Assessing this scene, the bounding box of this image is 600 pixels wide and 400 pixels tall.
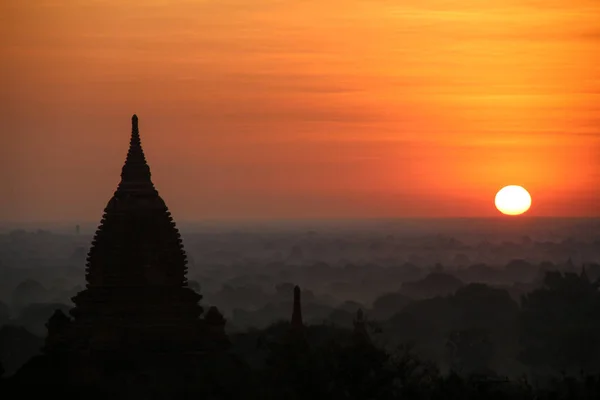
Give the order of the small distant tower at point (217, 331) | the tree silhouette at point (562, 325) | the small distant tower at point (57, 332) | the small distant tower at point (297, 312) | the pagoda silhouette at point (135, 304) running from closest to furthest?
the pagoda silhouette at point (135, 304) < the small distant tower at point (57, 332) < the small distant tower at point (217, 331) < the small distant tower at point (297, 312) < the tree silhouette at point (562, 325)

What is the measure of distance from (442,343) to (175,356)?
2859 inches

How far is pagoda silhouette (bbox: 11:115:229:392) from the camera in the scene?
5203cm

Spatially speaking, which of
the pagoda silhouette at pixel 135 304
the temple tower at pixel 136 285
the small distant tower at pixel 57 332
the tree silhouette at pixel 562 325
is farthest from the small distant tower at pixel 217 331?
the tree silhouette at pixel 562 325

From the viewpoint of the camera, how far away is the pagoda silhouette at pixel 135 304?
171 feet

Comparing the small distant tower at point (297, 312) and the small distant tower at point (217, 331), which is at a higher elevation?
the small distant tower at point (297, 312)

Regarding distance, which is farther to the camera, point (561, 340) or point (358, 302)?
point (358, 302)

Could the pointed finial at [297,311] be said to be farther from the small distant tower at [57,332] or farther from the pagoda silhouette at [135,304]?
the small distant tower at [57,332]

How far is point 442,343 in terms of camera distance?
124 metres

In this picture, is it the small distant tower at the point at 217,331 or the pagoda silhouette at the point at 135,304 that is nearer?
the pagoda silhouette at the point at 135,304

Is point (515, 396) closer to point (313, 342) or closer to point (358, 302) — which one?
point (313, 342)

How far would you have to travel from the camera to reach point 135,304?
53438 mm

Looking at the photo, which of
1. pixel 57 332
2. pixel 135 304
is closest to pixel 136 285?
pixel 135 304

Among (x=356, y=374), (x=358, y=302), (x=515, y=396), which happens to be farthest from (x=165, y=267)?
(x=358, y=302)

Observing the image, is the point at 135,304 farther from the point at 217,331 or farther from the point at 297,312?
the point at 297,312
